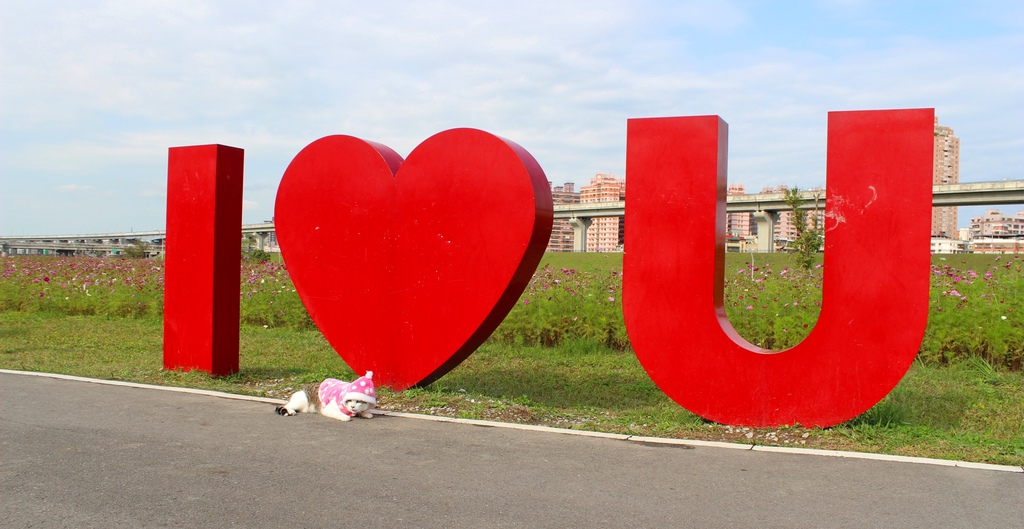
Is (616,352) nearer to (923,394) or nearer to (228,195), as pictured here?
(923,394)

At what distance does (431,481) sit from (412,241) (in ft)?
10.3

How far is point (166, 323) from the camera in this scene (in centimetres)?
902

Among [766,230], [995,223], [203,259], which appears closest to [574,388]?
[203,259]

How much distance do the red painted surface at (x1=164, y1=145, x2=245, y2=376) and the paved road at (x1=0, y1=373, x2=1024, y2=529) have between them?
95.5 inches

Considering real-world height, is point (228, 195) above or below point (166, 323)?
above

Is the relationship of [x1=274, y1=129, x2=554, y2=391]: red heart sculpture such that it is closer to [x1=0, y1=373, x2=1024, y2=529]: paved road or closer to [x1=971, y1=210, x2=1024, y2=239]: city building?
[x1=0, y1=373, x2=1024, y2=529]: paved road

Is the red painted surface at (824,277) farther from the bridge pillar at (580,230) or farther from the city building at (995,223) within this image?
the city building at (995,223)

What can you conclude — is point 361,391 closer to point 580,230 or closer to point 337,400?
point 337,400

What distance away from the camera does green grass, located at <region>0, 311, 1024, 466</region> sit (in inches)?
234

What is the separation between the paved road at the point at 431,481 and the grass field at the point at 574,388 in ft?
2.21

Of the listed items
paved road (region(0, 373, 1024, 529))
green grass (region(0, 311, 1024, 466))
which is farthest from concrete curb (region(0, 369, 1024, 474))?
green grass (region(0, 311, 1024, 466))

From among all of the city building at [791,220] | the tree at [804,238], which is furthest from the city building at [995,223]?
the tree at [804,238]

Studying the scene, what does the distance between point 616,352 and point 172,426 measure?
610 centimetres

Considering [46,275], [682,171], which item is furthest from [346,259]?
[46,275]
